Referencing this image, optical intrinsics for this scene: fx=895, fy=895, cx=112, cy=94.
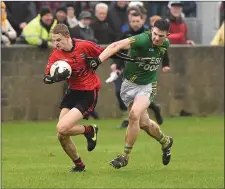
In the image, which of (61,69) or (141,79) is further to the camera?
(141,79)

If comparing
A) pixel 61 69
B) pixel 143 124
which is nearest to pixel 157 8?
pixel 143 124

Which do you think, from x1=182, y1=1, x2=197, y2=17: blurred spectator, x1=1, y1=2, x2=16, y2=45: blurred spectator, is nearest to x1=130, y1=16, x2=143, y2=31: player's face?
x1=1, y1=2, x2=16, y2=45: blurred spectator

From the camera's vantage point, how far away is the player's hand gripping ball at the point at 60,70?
11.6m

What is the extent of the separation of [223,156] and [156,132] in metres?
2.18

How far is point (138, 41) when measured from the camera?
41.2 feet

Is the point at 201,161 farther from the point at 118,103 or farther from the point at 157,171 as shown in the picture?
the point at 118,103

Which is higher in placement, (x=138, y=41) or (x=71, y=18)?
(x=138, y=41)

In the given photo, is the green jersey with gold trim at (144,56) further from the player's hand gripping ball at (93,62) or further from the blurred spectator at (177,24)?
the blurred spectator at (177,24)

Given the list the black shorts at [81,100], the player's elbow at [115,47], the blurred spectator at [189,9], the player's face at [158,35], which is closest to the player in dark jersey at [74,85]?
the black shorts at [81,100]

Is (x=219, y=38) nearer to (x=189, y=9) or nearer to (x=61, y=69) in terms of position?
(x=189, y=9)

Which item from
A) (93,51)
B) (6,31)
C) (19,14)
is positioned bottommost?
(6,31)

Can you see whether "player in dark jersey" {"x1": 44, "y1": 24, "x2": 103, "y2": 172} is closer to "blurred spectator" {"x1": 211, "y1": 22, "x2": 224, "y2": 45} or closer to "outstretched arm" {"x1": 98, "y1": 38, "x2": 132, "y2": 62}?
"outstretched arm" {"x1": 98, "y1": 38, "x2": 132, "y2": 62}

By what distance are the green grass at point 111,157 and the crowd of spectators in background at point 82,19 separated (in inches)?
77.6

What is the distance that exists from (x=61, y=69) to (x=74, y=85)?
730mm
